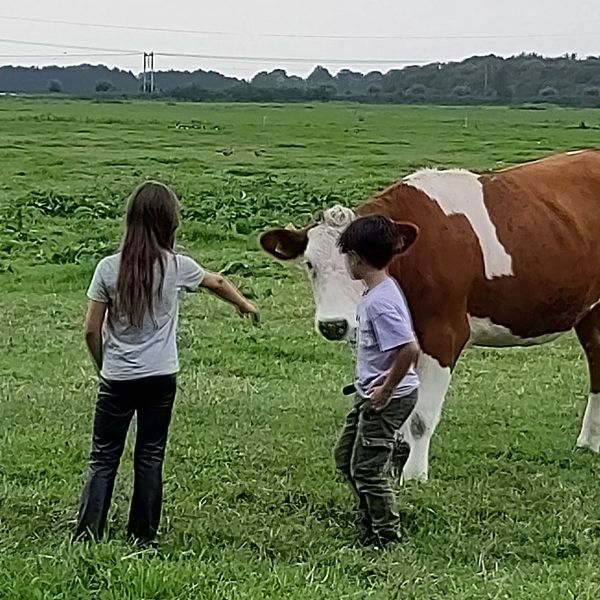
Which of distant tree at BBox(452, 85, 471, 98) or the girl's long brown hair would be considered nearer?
the girl's long brown hair

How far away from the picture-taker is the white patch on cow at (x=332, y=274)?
5.39m

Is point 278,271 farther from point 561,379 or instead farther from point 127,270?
point 127,270

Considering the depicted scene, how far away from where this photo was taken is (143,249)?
14.6 ft

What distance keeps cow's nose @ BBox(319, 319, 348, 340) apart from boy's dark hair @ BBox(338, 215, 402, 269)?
2.28 feet

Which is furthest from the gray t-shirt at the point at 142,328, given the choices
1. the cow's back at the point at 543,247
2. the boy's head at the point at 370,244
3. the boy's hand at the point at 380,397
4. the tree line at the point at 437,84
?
the tree line at the point at 437,84

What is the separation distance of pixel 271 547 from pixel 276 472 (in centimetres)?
112

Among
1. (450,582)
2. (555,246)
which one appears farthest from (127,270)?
(555,246)

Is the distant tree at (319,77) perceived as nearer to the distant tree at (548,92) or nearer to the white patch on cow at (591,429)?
the distant tree at (548,92)

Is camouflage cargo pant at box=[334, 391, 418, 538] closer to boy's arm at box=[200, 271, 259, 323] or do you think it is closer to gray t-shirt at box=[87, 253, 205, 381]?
boy's arm at box=[200, 271, 259, 323]

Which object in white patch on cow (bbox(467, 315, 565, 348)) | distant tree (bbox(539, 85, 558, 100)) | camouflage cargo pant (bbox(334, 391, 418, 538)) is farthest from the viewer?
distant tree (bbox(539, 85, 558, 100))

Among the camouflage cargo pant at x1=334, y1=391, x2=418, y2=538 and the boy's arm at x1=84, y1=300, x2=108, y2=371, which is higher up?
the boy's arm at x1=84, y1=300, x2=108, y2=371

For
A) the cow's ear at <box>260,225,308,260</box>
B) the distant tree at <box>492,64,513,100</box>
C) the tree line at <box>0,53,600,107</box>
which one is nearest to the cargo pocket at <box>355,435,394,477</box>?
the cow's ear at <box>260,225,308,260</box>

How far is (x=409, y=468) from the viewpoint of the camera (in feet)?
19.2

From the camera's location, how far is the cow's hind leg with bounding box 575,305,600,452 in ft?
22.0
